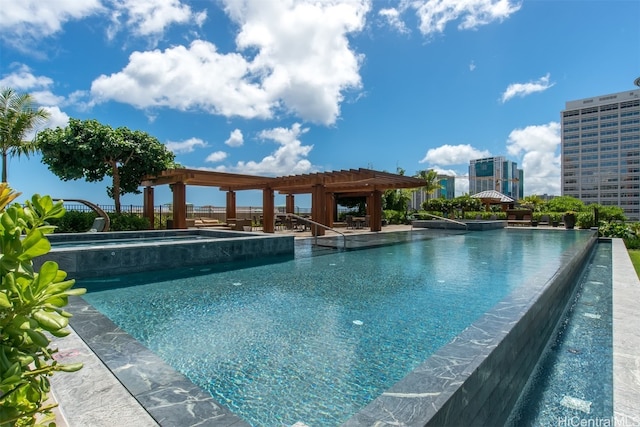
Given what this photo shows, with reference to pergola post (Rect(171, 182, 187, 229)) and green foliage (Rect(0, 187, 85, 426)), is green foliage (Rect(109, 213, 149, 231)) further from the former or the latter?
green foliage (Rect(0, 187, 85, 426))

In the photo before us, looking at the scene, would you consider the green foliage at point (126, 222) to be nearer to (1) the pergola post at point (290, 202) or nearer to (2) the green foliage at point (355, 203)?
(1) the pergola post at point (290, 202)

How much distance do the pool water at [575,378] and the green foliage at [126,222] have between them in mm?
15674

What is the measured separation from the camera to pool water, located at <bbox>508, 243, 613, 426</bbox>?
2914mm

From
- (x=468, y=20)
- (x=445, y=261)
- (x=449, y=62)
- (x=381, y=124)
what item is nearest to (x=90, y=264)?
(x=445, y=261)

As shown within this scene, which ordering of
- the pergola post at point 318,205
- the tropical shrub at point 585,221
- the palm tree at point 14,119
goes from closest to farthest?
the palm tree at point 14,119, the pergola post at point 318,205, the tropical shrub at point 585,221

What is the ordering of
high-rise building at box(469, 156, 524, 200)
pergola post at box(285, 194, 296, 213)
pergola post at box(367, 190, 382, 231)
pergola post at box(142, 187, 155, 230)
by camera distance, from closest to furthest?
pergola post at box(142, 187, 155, 230) < pergola post at box(367, 190, 382, 231) < pergola post at box(285, 194, 296, 213) < high-rise building at box(469, 156, 524, 200)

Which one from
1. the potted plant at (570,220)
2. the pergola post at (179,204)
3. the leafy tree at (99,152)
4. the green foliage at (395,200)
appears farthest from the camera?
the green foliage at (395,200)

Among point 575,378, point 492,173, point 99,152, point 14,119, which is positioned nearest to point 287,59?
point 99,152

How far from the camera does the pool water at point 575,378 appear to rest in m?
2.91

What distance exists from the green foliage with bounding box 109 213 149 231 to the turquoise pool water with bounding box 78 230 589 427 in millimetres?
8802

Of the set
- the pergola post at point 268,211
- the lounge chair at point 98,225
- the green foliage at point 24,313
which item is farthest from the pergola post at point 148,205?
the green foliage at point 24,313

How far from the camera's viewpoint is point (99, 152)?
13688 millimetres

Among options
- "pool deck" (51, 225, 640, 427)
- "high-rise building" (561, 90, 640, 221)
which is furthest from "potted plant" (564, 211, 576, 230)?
"high-rise building" (561, 90, 640, 221)

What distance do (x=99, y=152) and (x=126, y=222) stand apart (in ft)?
10.5
